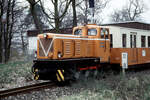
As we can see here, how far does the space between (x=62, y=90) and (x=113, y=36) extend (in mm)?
5125

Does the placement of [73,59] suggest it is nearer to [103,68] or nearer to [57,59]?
[57,59]

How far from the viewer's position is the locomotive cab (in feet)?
28.3

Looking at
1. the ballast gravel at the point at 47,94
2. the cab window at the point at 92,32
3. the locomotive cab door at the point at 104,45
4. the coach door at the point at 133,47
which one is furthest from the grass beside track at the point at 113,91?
the coach door at the point at 133,47

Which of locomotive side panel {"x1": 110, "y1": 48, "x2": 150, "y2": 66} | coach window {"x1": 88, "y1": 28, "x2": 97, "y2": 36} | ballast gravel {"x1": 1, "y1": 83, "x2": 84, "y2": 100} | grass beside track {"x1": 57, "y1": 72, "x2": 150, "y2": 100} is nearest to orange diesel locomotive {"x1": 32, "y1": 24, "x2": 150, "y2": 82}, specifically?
coach window {"x1": 88, "y1": 28, "x2": 97, "y2": 36}

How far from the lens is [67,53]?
8.98 meters

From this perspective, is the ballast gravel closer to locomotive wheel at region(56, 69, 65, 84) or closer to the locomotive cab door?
locomotive wheel at region(56, 69, 65, 84)

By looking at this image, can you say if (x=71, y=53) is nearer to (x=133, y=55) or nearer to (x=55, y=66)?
(x=55, y=66)

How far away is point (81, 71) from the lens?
9484 millimetres

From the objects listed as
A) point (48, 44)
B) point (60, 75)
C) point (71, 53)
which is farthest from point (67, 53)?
point (60, 75)

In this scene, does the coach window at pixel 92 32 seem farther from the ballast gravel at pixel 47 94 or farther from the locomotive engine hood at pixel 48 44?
the ballast gravel at pixel 47 94

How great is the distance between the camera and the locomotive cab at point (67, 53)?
28.3 ft

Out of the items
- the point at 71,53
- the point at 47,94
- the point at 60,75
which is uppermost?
the point at 71,53

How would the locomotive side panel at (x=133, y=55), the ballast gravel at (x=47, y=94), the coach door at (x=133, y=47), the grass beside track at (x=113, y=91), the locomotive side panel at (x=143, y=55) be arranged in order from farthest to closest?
the locomotive side panel at (x=143, y=55), the coach door at (x=133, y=47), the locomotive side panel at (x=133, y=55), the ballast gravel at (x=47, y=94), the grass beside track at (x=113, y=91)

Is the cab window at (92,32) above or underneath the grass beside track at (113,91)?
above
